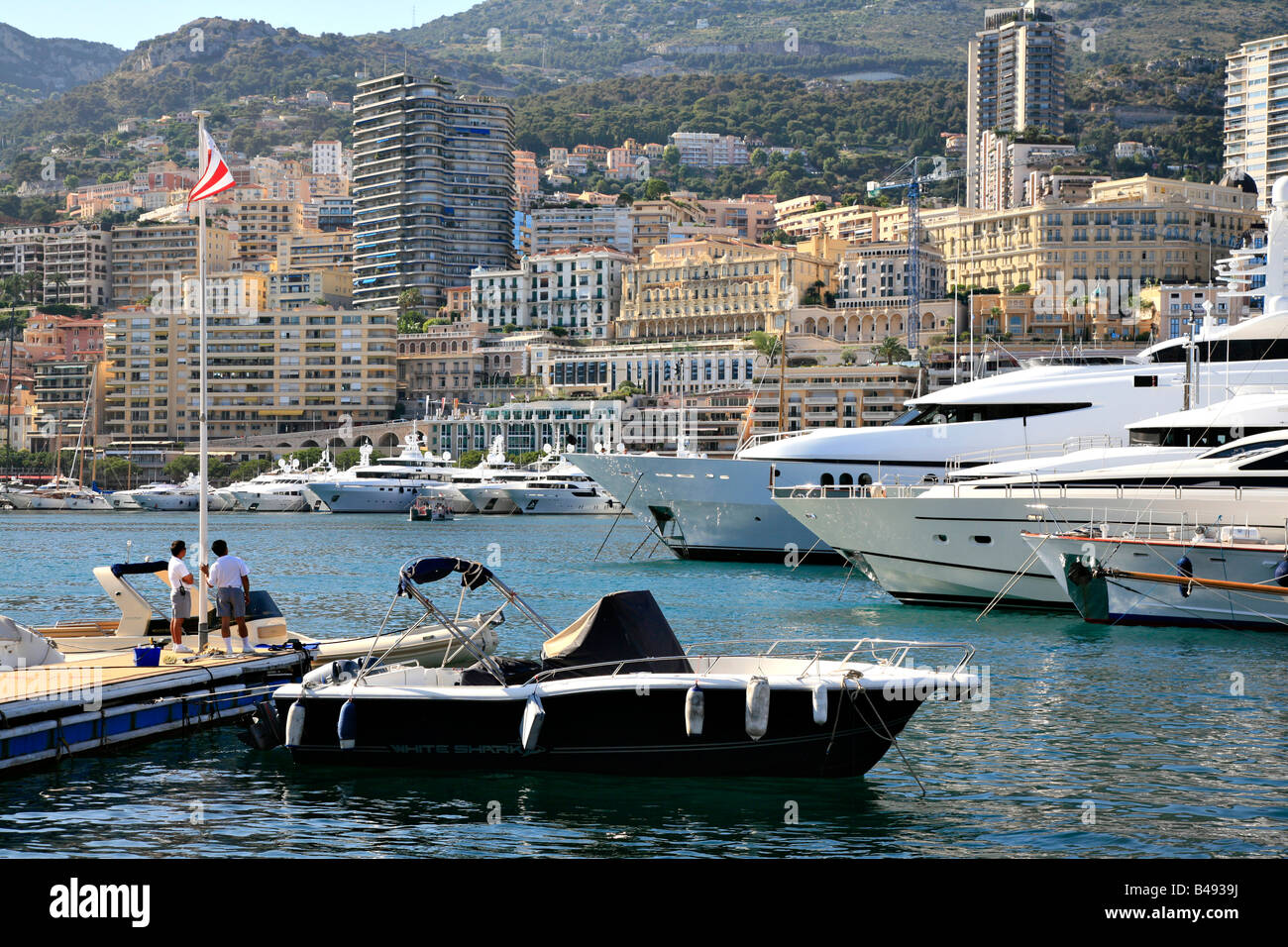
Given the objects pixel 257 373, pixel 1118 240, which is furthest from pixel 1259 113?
pixel 257 373

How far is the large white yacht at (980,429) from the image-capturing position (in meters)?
36.5

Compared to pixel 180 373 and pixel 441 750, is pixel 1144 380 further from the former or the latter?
pixel 180 373

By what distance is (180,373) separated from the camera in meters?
158

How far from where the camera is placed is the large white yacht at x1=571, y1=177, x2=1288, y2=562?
36500mm

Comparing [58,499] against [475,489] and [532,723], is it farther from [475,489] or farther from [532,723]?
[532,723]

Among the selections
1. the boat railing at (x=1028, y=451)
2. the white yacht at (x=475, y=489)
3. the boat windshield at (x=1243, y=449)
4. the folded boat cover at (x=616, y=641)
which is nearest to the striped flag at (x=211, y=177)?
the folded boat cover at (x=616, y=641)

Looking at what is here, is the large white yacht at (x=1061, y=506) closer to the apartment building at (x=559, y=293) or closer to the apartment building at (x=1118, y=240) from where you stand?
the apartment building at (x=1118, y=240)

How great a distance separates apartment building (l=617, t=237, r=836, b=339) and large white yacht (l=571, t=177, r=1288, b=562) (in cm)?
10947

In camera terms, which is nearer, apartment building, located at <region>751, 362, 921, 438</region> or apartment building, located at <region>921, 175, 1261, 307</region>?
apartment building, located at <region>751, 362, 921, 438</region>

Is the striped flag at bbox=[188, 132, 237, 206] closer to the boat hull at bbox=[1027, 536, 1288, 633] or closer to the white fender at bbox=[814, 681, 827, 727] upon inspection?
the white fender at bbox=[814, 681, 827, 727]

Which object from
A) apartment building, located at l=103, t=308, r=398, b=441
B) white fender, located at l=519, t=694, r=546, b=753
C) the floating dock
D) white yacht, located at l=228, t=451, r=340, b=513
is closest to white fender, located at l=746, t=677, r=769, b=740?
white fender, located at l=519, t=694, r=546, b=753

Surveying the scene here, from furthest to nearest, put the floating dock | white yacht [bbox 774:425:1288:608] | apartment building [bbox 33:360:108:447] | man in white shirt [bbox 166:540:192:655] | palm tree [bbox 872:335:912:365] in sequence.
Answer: apartment building [bbox 33:360:108:447] < palm tree [bbox 872:335:912:365] < white yacht [bbox 774:425:1288:608] < man in white shirt [bbox 166:540:192:655] < the floating dock

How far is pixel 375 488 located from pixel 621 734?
94163 millimetres

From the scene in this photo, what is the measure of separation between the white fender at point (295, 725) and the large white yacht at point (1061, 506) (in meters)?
16.7
